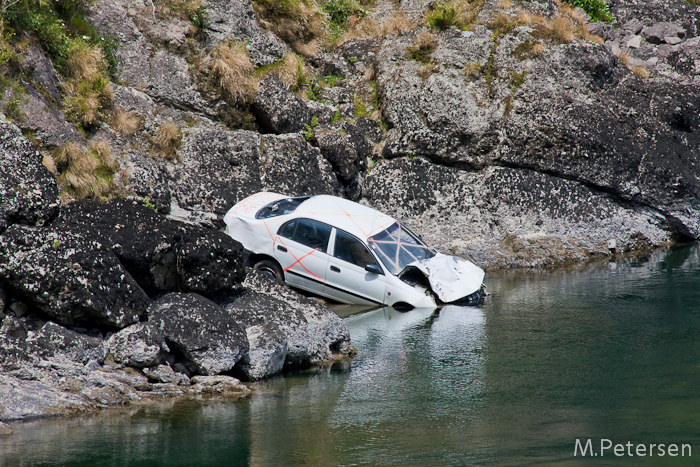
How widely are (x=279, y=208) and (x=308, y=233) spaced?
932 mm

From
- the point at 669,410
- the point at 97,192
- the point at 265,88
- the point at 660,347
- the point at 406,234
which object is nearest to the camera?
the point at 669,410

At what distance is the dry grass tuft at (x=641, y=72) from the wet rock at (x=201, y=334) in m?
16.4

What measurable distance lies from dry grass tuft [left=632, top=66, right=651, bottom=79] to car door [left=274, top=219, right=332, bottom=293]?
13179 millimetres

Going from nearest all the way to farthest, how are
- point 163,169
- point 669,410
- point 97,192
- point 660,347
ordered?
point 669,410 → point 660,347 → point 97,192 → point 163,169

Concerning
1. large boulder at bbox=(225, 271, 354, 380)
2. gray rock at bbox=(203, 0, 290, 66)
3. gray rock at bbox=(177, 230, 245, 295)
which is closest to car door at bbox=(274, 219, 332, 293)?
large boulder at bbox=(225, 271, 354, 380)

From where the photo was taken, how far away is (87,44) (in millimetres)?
15164

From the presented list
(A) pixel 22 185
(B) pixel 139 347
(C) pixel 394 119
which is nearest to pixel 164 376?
(B) pixel 139 347

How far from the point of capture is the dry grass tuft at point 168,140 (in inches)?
565

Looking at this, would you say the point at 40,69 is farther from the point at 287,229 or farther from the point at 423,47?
the point at 423,47

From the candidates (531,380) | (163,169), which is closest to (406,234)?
(531,380)

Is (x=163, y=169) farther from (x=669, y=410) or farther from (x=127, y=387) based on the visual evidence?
(x=669, y=410)

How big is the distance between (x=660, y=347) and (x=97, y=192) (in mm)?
10976

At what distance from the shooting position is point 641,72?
18922 mm

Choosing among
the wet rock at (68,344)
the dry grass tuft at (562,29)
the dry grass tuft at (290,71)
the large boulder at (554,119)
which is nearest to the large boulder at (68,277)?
the wet rock at (68,344)
